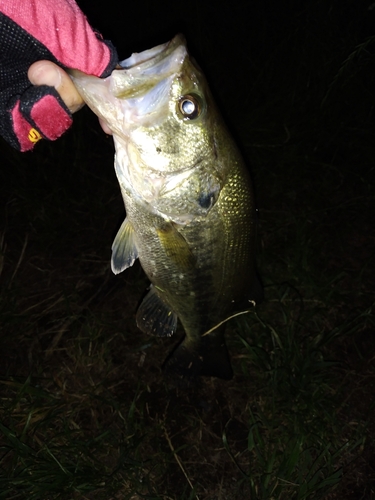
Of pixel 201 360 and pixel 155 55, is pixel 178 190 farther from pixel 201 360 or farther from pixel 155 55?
pixel 201 360

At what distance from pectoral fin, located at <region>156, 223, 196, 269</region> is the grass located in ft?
3.85

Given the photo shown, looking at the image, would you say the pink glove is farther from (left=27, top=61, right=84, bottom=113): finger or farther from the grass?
the grass

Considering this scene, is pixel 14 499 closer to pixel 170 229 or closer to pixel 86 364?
pixel 86 364

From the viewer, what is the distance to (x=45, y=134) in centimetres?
160

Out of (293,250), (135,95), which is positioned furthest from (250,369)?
(135,95)

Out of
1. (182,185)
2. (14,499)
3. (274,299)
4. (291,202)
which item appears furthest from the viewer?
(291,202)

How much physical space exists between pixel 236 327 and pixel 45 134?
6.65 feet

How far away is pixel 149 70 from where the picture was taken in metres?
1.53

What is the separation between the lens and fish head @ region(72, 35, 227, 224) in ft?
5.03

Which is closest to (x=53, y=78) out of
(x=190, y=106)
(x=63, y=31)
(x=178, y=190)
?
(x=63, y=31)

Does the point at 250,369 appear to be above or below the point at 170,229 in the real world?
below

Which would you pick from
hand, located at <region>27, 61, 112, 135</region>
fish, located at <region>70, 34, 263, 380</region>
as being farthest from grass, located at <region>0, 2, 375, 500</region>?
hand, located at <region>27, 61, 112, 135</region>

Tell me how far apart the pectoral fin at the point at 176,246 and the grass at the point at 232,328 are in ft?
3.85

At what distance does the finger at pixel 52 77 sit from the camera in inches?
58.8
